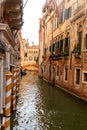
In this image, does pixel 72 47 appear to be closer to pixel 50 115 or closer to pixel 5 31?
pixel 50 115

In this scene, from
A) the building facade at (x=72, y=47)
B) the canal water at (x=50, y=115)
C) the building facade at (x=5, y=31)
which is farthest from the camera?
the building facade at (x=72, y=47)

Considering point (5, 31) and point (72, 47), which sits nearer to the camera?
point (5, 31)

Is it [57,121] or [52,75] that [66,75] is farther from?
[57,121]

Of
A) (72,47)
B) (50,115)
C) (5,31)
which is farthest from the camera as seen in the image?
(72,47)

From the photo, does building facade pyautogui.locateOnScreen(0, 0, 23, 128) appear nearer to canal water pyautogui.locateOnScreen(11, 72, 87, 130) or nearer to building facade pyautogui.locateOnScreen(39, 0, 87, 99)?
canal water pyautogui.locateOnScreen(11, 72, 87, 130)

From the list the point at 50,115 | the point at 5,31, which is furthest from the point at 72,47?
the point at 5,31

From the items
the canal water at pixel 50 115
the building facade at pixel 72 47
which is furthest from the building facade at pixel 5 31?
the building facade at pixel 72 47

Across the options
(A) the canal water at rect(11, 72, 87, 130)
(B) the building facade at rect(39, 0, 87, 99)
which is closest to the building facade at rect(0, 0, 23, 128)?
(A) the canal water at rect(11, 72, 87, 130)

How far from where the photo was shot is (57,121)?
8.70 meters

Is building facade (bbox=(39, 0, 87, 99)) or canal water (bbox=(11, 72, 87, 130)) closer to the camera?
canal water (bbox=(11, 72, 87, 130))

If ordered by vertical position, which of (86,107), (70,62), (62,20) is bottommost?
(86,107)

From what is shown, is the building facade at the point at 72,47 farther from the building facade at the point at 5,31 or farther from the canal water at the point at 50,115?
the building facade at the point at 5,31

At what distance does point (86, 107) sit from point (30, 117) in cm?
301

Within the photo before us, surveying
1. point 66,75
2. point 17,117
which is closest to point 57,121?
point 17,117
